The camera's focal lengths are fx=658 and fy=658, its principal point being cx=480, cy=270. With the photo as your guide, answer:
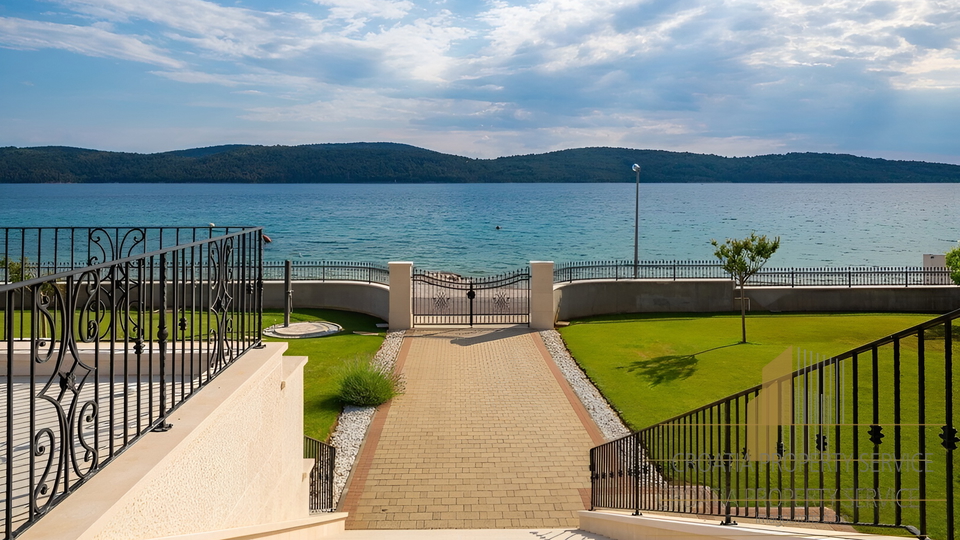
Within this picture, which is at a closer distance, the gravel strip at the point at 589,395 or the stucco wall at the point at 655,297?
the gravel strip at the point at 589,395

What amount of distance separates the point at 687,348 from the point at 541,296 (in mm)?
4520

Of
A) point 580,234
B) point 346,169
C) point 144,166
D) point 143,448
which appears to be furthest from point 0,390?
point 346,169

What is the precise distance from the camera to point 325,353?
16.2m

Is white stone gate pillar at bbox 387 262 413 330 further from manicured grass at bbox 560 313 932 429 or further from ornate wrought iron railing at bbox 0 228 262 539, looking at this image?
ornate wrought iron railing at bbox 0 228 262 539

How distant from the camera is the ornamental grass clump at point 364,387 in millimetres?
12617

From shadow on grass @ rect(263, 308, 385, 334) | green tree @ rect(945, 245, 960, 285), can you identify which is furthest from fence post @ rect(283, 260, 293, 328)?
green tree @ rect(945, 245, 960, 285)

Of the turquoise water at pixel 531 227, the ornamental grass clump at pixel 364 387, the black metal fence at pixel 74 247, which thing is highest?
the turquoise water at pixel 531 227

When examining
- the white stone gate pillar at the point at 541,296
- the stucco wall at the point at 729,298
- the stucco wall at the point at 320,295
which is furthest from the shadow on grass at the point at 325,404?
the stucco wall at the point at 729,298

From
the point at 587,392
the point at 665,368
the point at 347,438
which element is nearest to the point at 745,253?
the point at 665,368

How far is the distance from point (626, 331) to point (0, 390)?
1600 cm

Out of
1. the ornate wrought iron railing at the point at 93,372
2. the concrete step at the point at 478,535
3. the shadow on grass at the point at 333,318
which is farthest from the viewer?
the shadow on grass at the point at 333,318

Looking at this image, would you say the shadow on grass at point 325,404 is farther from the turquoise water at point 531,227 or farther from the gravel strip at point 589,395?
the turquoise water at point 531,227

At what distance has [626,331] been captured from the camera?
19109 millimetres

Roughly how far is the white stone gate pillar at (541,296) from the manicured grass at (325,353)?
15.0 ft
